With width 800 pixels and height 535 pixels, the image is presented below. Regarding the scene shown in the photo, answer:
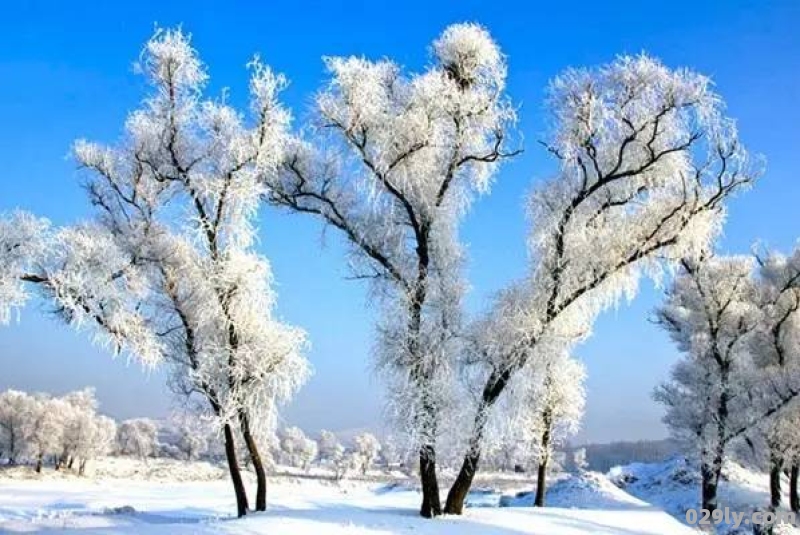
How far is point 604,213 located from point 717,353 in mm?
14936

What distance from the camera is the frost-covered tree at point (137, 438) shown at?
Answer: 6152 inches

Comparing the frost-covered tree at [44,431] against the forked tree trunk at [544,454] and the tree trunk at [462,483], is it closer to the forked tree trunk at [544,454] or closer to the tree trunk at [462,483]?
the forked tree trunk at [544,454]

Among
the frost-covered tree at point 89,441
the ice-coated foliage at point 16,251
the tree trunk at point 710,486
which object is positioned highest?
the ice-coated foliage at point 16,251

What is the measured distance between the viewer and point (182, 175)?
19.9m

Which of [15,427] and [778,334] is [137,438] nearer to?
[15,427]

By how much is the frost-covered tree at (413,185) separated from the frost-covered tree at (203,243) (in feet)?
4.17

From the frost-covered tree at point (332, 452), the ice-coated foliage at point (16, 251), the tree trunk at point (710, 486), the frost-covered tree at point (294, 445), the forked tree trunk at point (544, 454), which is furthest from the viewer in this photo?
the frost-covered tree at point (294, 445)

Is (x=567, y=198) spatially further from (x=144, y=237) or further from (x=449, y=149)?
(x=144, y=237)

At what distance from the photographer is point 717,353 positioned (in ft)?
101

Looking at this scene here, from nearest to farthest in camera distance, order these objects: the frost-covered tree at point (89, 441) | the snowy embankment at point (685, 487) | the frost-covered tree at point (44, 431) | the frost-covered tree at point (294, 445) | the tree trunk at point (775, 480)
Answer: the tree trunk at point (775, 480)
the snowy embankment at point (685, 487)
the frost-covered tree at point (44, 431)
the frost-covered tree at point (89, 441)
the frost-covered tree at point (294, 445)

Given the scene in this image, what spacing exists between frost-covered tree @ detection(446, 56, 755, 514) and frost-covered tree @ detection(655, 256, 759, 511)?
40.6 ft

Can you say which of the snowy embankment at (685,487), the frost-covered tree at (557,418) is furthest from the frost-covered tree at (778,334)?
the frost-covered tree at (557,418)

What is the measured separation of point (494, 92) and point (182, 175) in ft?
27.0

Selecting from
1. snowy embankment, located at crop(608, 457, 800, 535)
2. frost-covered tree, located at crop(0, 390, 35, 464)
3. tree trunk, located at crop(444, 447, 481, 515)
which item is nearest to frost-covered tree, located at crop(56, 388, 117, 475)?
frost-covered tree, located at crop(0, 390, 35, 464)
